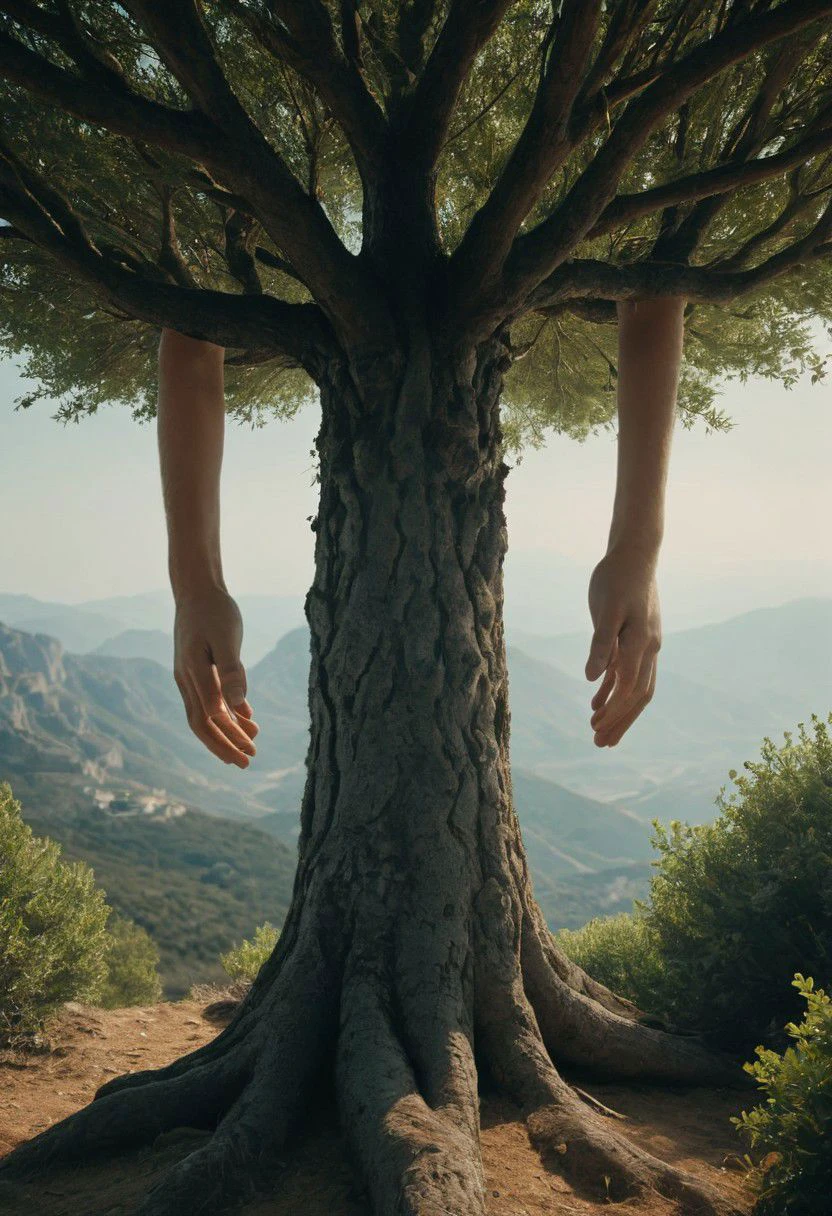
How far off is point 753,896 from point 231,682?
2822 mm

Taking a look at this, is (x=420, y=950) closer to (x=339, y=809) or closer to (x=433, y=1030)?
(x=433, y=1030)

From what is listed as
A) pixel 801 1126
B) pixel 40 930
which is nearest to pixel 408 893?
pixel 801 1126

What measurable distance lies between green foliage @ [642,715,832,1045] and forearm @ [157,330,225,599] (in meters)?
3.08

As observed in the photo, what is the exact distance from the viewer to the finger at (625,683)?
3.69 metres

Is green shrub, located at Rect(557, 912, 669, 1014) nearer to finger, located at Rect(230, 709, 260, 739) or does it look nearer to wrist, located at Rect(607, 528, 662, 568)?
wrist, located at Rect(607, 528, 662, 568)

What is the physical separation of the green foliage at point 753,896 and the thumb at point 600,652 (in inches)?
65.1

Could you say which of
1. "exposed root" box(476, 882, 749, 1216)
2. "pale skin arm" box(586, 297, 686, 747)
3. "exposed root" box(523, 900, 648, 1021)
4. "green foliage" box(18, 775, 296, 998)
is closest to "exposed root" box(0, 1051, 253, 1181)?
"exposed root" box(476, 882, 749, 1216)

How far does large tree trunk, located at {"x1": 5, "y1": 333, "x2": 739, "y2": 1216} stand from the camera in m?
3.11

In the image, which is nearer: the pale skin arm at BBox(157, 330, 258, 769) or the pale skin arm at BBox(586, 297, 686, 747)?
the pale skin arm at BBox(586, 297, 686, 747)

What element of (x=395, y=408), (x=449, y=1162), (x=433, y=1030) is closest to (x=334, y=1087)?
(x=433, y=1030)

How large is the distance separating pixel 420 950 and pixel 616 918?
4044 mm

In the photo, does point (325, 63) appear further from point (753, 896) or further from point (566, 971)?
point (753, 896)

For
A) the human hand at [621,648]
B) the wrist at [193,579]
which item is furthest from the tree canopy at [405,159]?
the human hand at [621,648]

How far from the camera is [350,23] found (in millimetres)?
3830
